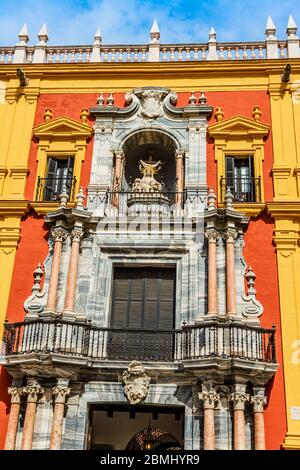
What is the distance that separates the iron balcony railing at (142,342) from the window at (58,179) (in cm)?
345

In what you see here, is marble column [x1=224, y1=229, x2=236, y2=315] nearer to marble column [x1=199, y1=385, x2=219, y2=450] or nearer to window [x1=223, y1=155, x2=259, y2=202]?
window [x1=223, y1=155, x2=259, y2=202]

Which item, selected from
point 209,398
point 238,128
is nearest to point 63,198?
point 238,128

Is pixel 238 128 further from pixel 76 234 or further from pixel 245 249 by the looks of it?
pixel 76 234

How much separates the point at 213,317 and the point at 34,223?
15.1 ft

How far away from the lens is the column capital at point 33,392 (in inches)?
439

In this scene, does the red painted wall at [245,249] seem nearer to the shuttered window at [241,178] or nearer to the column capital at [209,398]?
the shuttered window at [241,178]

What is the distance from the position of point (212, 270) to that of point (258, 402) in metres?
2.68

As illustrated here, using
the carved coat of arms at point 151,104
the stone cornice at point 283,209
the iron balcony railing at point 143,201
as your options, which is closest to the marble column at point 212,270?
the iron balcony railing at point 143,201

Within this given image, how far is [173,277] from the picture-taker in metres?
12.9

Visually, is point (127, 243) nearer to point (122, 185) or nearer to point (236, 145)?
point (122, 185)

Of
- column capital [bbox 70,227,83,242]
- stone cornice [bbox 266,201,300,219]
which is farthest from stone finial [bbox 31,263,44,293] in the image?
stone cornice [bbox 266,201,300,219]

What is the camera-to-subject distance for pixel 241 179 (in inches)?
547
